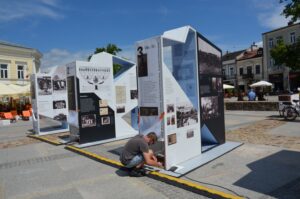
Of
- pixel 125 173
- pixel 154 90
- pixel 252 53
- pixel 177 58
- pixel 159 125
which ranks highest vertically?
pixel 252 53

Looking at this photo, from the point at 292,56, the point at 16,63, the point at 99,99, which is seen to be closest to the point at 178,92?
the point at 99,99

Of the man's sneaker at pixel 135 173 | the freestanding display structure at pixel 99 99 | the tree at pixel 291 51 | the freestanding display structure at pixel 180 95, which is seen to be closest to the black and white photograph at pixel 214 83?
the freestanding display structure at pixel 180 95

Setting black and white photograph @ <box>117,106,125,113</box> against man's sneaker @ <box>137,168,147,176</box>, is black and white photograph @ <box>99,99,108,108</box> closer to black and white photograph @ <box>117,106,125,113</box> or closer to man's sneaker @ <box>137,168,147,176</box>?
black and white photograph @ <box>117,106,125,113</box>

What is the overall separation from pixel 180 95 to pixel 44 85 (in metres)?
9.38

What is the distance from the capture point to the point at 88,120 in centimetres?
1049

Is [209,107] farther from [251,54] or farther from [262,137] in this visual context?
[251,54]

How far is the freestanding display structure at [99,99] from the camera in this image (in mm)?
10273

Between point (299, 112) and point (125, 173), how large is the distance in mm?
10265

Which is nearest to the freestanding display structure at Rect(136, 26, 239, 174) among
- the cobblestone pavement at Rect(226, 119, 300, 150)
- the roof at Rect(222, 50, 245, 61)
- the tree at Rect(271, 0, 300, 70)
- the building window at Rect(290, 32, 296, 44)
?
the cobblestone pavement at Rect(226, 119, 300, 150)

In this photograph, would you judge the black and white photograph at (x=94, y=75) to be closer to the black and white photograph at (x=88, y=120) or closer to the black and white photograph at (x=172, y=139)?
the black and white photograph at (x=88, y=120)

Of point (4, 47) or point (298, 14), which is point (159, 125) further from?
point (4, 47)

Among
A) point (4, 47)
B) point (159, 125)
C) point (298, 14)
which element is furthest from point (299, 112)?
point (4, 47)

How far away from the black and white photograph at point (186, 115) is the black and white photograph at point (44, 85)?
9.25 metres

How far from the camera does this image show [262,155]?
7.18 meters
